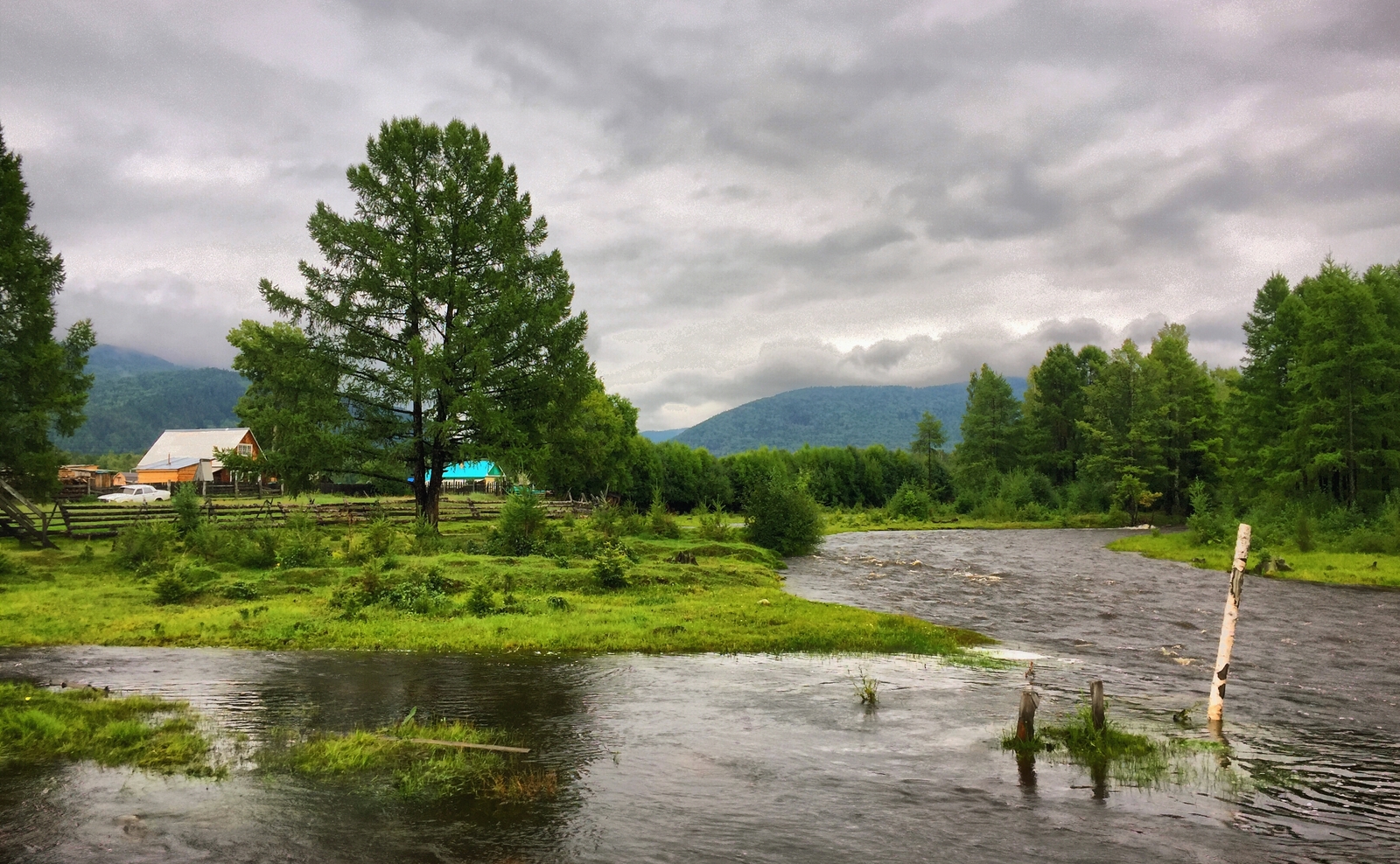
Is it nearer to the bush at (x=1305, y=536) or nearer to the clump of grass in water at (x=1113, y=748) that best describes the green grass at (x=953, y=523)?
the bush at (x=1305, y=536)

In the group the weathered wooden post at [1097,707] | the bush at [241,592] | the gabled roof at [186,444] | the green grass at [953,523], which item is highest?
the gabled roof at [186,444]

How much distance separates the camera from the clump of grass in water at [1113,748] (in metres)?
9.99

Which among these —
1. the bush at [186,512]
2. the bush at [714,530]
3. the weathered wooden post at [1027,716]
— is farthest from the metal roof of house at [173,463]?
the weathered wooden post at [1027,716]

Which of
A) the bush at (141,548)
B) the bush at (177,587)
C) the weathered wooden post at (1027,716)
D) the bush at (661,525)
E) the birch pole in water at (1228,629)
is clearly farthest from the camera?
the bush at (661,525)

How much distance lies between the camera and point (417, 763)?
938 cm

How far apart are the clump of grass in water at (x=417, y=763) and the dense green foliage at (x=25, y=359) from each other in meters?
32.2

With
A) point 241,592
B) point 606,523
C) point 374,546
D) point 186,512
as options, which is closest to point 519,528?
point 374,546

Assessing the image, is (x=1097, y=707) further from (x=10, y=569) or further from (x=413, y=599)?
(x=10, y=569)

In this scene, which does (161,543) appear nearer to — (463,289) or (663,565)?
(463,289)

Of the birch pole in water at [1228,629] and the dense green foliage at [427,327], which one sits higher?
the dense green foliage at [427,327]

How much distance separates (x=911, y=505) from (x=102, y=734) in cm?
8395

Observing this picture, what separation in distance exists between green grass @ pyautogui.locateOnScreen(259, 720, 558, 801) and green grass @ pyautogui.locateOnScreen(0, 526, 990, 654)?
6129 millimetres

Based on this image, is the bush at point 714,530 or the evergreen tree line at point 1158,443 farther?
the evergreen tree line at point 1158,443

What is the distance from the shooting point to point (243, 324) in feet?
226
